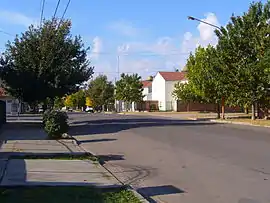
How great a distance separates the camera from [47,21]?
35.8 m

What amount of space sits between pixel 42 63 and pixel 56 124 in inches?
478

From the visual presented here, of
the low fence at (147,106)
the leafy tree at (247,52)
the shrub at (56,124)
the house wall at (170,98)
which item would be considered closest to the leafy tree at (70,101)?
the low fence at (147,106)

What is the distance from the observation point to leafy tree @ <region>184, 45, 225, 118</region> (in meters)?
41.2

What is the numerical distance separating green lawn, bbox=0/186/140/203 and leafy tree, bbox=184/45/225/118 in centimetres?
3268

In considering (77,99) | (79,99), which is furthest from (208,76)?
(77,99)

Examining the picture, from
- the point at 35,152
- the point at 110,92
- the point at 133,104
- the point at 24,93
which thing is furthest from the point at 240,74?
the point at 110,92

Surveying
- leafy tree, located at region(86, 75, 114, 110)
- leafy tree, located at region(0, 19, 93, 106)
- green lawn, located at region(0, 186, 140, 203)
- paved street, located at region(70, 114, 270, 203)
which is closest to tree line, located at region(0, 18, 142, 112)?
leafy tree, located at region(0, 19, 93, 106)

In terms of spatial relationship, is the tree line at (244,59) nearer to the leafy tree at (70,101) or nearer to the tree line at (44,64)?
the tree line at (44,64)

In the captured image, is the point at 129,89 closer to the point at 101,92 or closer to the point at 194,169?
the point at 101,92

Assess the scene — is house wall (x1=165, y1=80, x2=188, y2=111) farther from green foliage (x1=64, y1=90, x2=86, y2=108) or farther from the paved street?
the paved street

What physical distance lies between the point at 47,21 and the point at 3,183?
90.1 ft

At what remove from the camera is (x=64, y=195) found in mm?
8492

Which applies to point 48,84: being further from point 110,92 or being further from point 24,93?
point 110,92

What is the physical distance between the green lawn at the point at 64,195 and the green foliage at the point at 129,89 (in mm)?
84049
